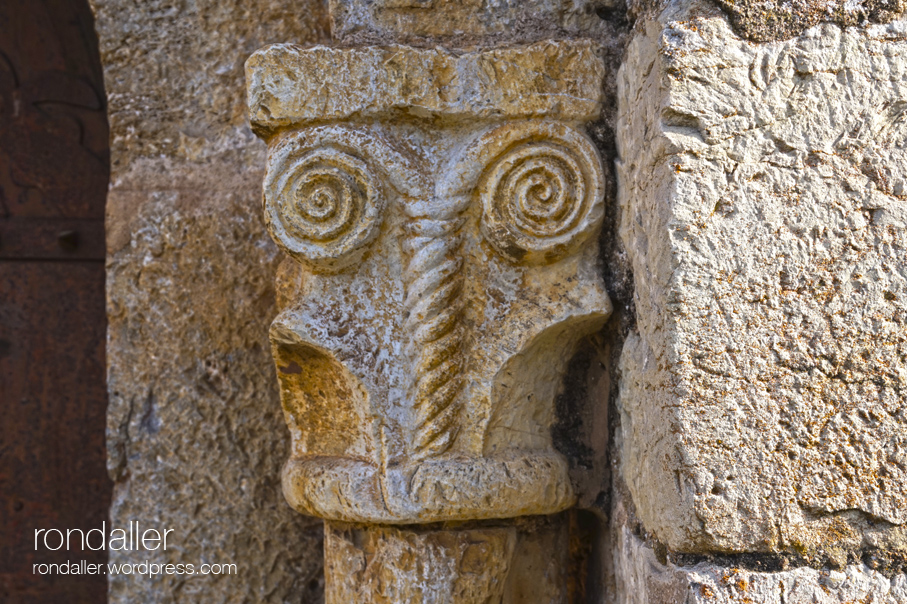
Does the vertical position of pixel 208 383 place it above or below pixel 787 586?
above

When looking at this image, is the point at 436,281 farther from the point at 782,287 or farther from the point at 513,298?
the point at 782,287

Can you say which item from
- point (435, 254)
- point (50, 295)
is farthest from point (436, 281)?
point (50, 295)

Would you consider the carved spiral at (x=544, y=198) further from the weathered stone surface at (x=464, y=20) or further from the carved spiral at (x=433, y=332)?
the weathered stone surface at (x=464, y=20)

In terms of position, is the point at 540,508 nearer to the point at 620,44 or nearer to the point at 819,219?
the point at 819,219

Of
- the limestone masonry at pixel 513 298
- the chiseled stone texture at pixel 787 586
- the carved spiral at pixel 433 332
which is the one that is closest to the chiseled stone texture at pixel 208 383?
the limestone masonry at pixel 513 298

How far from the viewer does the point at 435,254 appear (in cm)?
96

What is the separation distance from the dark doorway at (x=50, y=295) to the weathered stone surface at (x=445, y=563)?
0.69 metres

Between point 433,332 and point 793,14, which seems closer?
point 793,14

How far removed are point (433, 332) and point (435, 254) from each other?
0.10 metres

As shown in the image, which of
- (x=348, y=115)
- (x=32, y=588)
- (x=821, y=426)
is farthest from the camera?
(x=32, y=588)

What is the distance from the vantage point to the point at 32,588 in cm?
146

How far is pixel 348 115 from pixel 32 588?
1163 millimetres

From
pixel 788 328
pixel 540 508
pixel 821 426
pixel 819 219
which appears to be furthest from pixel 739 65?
pixel 540 508

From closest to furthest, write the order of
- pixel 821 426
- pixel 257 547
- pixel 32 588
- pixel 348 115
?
pixel 821 426
pixel 348 115
pixel 257 547
pixel 32 588
